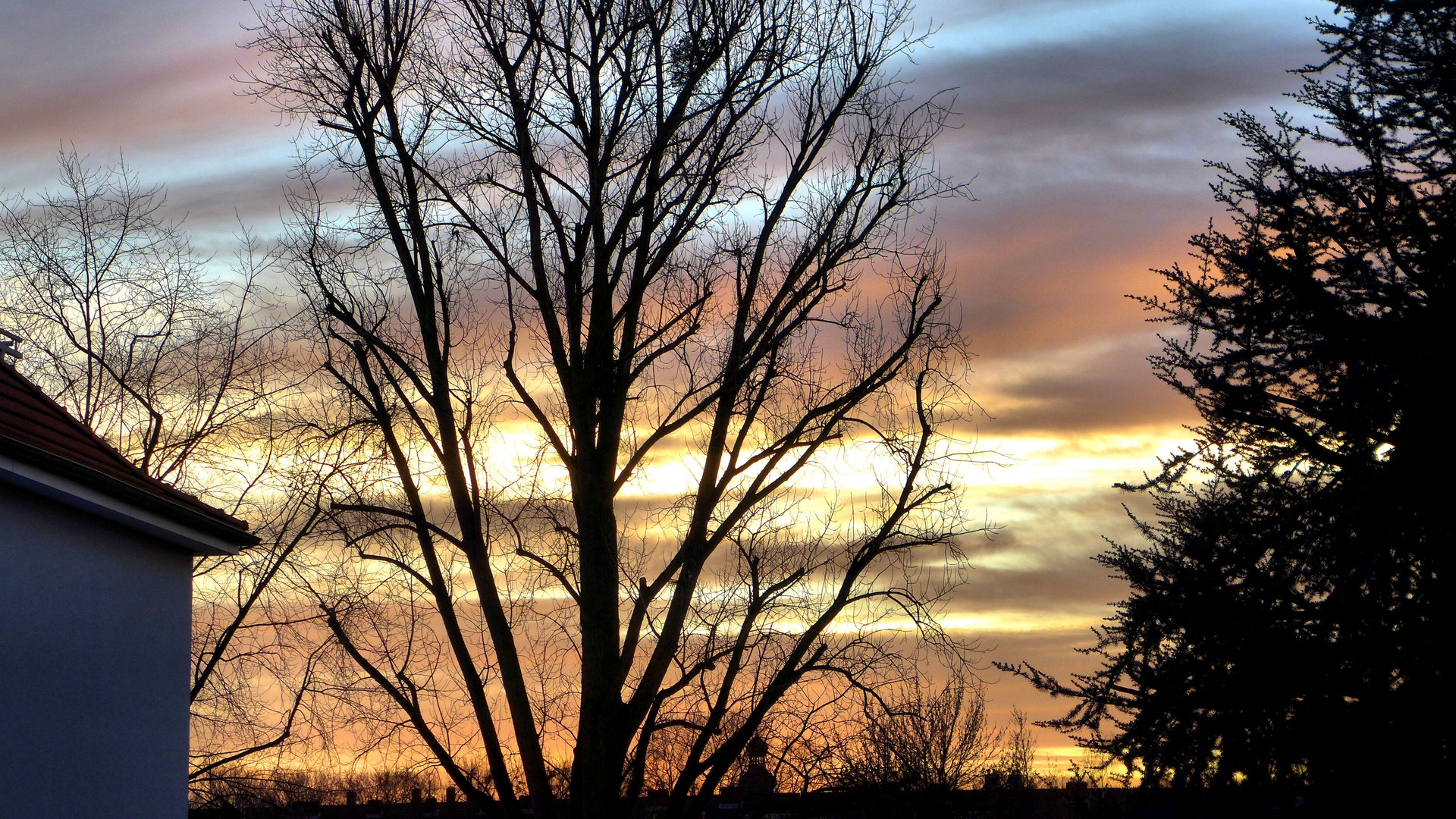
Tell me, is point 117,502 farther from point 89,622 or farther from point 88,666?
point 88,666

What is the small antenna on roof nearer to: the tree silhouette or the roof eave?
the roof eave

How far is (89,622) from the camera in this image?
1007 cm

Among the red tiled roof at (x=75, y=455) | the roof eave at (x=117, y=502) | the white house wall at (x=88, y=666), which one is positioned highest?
the red tiled roof at (x=75, y=455)

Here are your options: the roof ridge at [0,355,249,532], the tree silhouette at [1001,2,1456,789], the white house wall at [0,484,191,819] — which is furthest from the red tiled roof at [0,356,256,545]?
the tree silhouette at [1001,2,1456,789]

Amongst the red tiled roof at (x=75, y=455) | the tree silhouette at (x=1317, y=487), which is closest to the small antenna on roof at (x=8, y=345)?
the red tiled roof at (x=75, y=455)

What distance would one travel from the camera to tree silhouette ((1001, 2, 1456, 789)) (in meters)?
10.2

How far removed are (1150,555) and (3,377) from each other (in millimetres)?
12187

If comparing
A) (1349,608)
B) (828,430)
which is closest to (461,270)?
(828,430)

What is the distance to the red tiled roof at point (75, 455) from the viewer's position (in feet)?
31.1

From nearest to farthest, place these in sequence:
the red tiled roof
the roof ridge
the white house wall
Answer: the white house wall → the red tiled roof → the roof ridge

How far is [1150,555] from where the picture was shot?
13.4 meters

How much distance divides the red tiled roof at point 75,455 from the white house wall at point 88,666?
0.41m

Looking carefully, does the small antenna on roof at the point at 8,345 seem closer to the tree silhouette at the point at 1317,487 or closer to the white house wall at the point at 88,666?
the white house wall at the point at 88,666

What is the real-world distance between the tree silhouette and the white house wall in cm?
897
